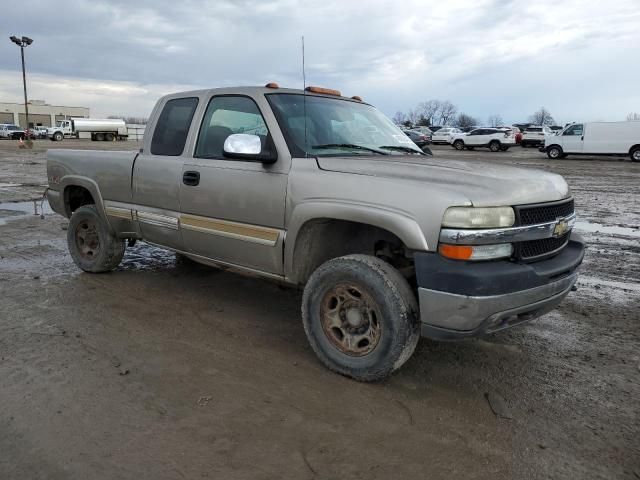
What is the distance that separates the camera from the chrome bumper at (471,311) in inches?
116

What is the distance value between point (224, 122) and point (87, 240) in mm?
2522

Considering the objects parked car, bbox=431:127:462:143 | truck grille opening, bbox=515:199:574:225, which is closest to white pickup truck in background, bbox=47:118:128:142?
parked car, bbox=431:127:462:143

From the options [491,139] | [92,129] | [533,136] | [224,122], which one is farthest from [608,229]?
[92,129]

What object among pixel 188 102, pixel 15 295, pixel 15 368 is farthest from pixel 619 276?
pixel 15 295

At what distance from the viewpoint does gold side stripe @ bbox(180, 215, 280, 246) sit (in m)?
3.86

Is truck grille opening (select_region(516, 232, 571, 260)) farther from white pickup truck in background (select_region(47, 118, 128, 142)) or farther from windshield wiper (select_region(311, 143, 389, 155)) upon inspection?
white pickup truck in background (select_region(47, 118, 128, 142))

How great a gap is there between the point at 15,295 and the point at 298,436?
362 cm

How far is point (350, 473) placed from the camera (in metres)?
2.51

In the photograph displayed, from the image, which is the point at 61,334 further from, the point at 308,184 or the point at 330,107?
the point at 330,107

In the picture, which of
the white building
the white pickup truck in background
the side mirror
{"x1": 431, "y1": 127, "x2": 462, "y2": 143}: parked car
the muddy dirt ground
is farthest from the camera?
the white building

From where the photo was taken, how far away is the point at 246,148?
381cm

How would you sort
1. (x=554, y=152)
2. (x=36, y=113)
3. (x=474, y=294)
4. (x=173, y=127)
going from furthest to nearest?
(x=36, y=113), (x=554, y=152), (x=173, y=127), (x=474, y=294)

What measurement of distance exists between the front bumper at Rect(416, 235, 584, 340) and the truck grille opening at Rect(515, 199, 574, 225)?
0.90 feet

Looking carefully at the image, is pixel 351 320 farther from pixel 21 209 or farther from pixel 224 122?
pixel 21 209
